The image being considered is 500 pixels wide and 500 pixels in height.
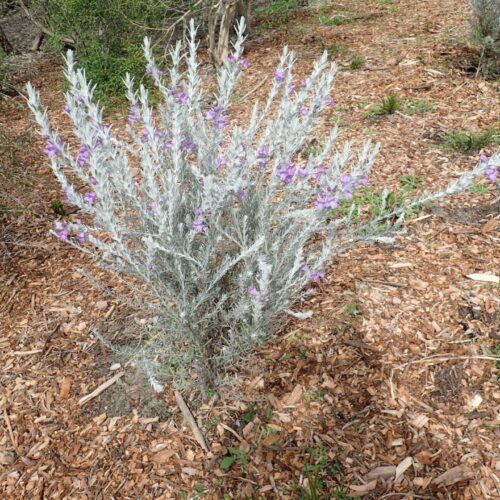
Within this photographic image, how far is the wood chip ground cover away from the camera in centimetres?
204

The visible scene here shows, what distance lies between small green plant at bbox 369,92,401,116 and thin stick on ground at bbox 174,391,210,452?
3.18 m

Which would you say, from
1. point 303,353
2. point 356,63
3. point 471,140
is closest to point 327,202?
point 303,353

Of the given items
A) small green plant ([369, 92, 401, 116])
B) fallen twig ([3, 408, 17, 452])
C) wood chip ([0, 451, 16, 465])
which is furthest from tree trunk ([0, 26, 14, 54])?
wood chip ([0, 451, 16, 465])

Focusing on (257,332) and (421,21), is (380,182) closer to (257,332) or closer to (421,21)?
(257,332)

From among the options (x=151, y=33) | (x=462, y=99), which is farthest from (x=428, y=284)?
(x=151, y=33)

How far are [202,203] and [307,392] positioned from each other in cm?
113

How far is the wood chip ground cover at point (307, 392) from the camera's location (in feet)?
6.68

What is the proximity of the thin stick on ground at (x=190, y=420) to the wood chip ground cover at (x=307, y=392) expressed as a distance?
31mm

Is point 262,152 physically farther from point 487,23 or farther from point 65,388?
point 487,23

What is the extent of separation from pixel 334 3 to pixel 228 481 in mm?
7524

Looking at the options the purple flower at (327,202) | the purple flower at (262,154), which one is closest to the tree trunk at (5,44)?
the purple flower at (262,154)

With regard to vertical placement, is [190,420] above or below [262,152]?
below

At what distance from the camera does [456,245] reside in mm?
2932

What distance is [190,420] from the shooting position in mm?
2227
